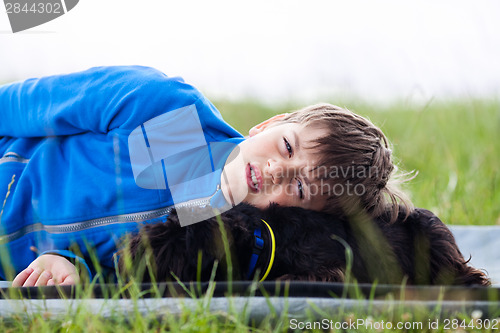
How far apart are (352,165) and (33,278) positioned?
1.17 meters

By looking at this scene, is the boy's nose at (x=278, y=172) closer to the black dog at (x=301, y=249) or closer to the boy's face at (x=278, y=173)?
the boy's face at (x=278, y=173)

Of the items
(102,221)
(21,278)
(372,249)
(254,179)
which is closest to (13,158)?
(102,221)

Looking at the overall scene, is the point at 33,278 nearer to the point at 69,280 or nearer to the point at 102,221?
the point at 69,280

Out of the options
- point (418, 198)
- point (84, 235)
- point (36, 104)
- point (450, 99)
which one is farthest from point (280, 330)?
point (450, 99)

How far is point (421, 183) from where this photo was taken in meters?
3.43

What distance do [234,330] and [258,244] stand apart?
30 centimetres

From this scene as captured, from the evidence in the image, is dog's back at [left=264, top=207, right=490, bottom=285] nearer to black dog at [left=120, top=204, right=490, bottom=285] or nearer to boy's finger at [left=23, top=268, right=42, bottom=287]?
black dog at [left=120, top=204, right=490, bottom=285]

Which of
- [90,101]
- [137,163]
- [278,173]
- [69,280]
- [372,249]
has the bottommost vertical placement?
[372,249]

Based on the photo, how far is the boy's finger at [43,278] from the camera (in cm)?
166

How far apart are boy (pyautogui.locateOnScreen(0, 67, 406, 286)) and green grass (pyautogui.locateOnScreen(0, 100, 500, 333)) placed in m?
0.47

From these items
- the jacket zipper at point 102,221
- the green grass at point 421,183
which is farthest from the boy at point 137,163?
the green grass at point 421,183

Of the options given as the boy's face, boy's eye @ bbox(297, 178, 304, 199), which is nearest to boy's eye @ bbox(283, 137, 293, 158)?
the boy's face

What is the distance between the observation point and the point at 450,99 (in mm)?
4902

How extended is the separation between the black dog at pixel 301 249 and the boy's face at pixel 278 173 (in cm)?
20
